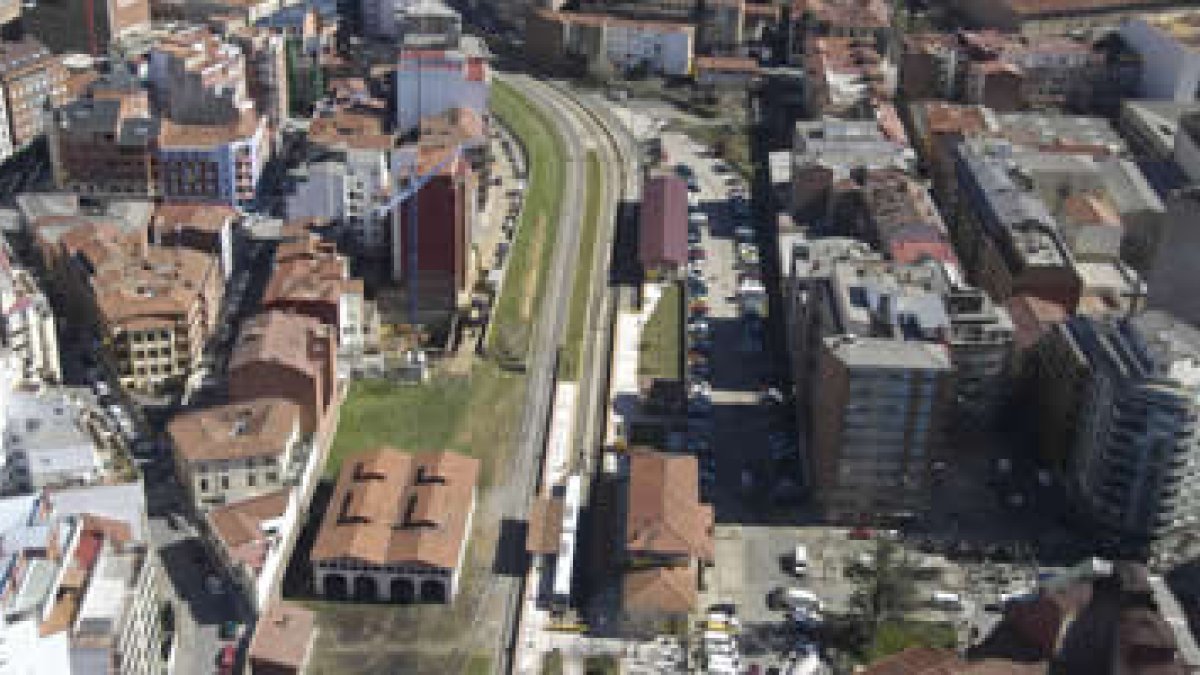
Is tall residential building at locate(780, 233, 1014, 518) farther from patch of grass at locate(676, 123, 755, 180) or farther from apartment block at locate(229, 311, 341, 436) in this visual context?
patch of grass at locate(676, 123, 755, 180)

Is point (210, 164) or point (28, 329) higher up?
point (210, 164)

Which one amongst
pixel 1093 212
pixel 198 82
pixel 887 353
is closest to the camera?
pixel 887 353

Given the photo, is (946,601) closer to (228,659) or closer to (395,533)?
(395,533)

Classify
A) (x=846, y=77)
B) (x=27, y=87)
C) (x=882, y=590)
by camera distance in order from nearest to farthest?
(x=882, y=590) < (x=27, y=87) < (x=846, y=77)

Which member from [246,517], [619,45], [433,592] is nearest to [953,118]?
[619,45]

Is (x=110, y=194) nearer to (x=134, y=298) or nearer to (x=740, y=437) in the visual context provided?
(x=134, y=298)

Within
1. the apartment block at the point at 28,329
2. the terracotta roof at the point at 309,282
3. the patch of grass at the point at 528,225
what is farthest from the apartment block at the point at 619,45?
the apartment block at the point at 28,329

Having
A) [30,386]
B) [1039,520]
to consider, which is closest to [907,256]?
[1039,520]
